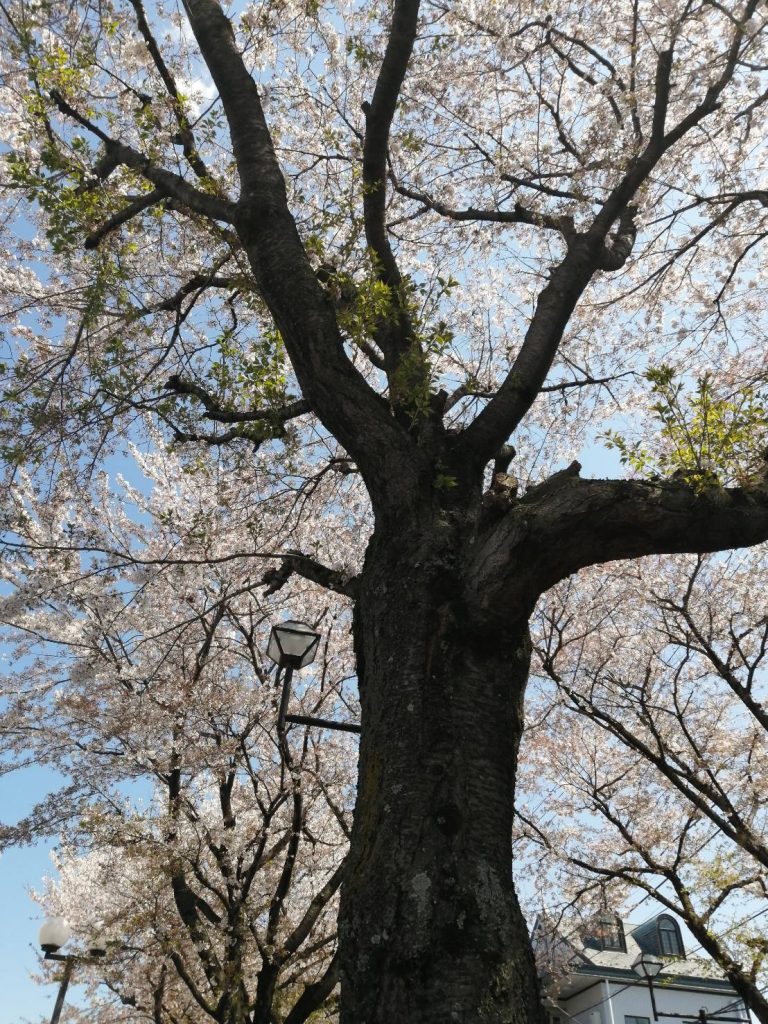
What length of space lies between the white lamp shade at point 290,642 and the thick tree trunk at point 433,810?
9.90ft

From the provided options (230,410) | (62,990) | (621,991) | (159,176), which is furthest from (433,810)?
(621,991)

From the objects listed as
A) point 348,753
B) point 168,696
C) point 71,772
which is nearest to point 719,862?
point 348,753

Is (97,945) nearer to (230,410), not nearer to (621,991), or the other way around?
(230,410)

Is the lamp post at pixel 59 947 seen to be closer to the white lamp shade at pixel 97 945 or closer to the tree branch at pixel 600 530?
the white lamp shade at pixel 97 945

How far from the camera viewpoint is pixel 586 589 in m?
11.9

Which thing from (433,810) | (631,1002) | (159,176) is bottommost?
(433,810)

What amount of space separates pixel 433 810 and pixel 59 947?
A: 1033cm

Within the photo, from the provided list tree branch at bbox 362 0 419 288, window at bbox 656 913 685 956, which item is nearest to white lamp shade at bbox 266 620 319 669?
tree branch at bbox 362 0 419 288

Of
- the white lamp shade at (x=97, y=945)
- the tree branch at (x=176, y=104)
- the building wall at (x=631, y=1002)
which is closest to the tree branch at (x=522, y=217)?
the tree branch at (x=176, y=104)

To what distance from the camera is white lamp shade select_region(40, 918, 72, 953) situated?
1015 centimetres

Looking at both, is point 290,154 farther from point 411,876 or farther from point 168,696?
point 411,876

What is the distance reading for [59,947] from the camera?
1031 centimetres

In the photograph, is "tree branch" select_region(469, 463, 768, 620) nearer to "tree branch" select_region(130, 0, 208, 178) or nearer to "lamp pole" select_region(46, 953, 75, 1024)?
"tree branch" select_region(130, 0, 208, 178)

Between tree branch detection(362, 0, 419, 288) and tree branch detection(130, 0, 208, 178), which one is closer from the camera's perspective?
tree branch detection(362, 0, 419, 288)
